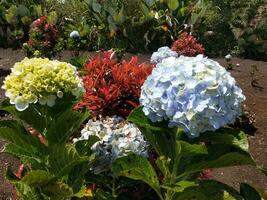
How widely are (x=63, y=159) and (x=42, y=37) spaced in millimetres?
5303

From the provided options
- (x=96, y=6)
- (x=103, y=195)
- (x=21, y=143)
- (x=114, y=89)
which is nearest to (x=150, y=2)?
(x=96, y=6)

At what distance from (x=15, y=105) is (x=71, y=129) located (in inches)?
12.5

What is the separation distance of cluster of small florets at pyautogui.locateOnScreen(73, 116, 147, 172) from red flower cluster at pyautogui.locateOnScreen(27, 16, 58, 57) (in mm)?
4862

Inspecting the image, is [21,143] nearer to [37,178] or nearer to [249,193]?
[37,178]

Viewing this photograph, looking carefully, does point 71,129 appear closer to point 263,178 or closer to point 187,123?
point 187,123

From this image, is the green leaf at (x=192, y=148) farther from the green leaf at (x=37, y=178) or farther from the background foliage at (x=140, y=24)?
the background foliage at (x=140, y=24)

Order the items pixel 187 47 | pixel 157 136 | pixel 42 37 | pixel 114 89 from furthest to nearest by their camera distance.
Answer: pixel 42 37
pixel 187 47
pixel 114 89
pixel 157 136

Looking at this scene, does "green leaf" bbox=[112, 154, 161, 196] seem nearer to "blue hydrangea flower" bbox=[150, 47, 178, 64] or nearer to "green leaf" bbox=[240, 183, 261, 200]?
"green leaf" bbox=[240, 183, 261, 200]

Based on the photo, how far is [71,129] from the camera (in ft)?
10.1

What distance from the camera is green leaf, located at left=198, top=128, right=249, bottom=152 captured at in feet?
9.16

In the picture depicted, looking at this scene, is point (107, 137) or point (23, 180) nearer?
point (23, 180)

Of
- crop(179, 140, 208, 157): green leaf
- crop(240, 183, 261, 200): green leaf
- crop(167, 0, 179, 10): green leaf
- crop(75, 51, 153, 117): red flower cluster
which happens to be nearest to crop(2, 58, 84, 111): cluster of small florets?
crop(75, 51, 153, 117): red flower cluster

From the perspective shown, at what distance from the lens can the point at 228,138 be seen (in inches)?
110

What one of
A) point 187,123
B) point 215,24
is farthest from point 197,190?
point 215,24
